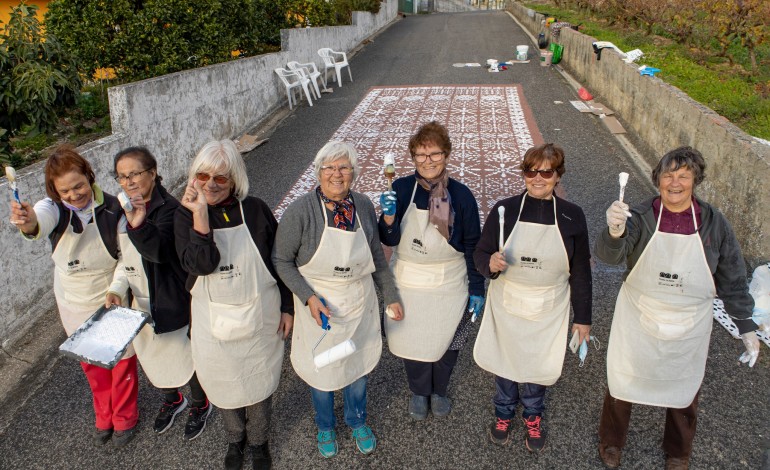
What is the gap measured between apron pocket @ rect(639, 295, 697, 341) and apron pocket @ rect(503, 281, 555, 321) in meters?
0.50

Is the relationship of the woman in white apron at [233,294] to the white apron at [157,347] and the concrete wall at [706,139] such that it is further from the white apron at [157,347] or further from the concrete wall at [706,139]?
→ the concrete wall at [706,139]

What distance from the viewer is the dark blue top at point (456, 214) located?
310cm

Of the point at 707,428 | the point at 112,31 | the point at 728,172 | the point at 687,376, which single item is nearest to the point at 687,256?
the point at 687,376

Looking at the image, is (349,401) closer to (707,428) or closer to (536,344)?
(536,344)

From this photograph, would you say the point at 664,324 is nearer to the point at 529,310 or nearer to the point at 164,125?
the point at 529,310

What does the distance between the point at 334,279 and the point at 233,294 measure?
0.54 metres

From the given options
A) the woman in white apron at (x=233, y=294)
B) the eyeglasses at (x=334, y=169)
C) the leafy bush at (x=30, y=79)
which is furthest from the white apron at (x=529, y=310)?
the leafy bush at (x=30, y=79)

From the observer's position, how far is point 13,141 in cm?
730

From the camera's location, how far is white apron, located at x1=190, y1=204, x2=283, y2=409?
277 centimetres

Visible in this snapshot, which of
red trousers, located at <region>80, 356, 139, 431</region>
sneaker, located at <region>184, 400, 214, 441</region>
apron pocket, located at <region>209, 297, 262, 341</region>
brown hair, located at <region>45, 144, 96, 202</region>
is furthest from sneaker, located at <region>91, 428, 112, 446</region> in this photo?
brown hair, located at <region>45, 144, 96, 202</region>

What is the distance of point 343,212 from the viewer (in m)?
2.92

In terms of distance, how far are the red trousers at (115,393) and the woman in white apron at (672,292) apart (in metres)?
2.80

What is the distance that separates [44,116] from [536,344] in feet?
19.0

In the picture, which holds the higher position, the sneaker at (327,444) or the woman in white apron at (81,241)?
the woman in white apron at (81,241)
